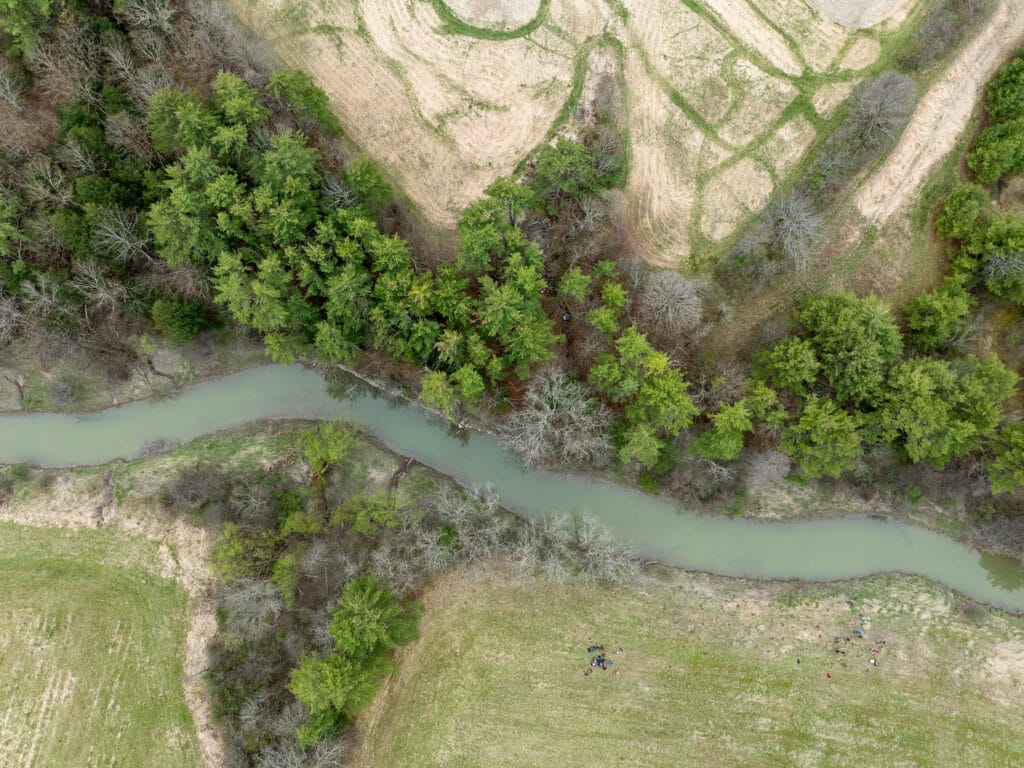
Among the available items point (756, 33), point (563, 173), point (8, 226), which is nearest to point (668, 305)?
point (563, 173)

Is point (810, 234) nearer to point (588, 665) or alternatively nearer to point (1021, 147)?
point (1021, 147)

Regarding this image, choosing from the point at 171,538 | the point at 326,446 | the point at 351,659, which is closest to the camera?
the point at 351,659

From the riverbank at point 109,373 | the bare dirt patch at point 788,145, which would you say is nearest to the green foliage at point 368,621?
the riverbank at point 109,373

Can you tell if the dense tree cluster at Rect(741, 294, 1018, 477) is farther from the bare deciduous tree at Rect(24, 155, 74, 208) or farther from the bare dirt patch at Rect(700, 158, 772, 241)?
the bare deciduous tree at Rect(24, 155, 74, 208)

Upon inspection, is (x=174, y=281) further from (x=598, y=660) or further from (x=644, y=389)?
(x=598, y=660)

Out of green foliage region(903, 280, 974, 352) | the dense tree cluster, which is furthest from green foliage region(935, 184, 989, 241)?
the dense tree cluster

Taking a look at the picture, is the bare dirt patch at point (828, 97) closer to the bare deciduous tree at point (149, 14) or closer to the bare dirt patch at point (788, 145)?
the bare dirt patch at point (788, 145)
